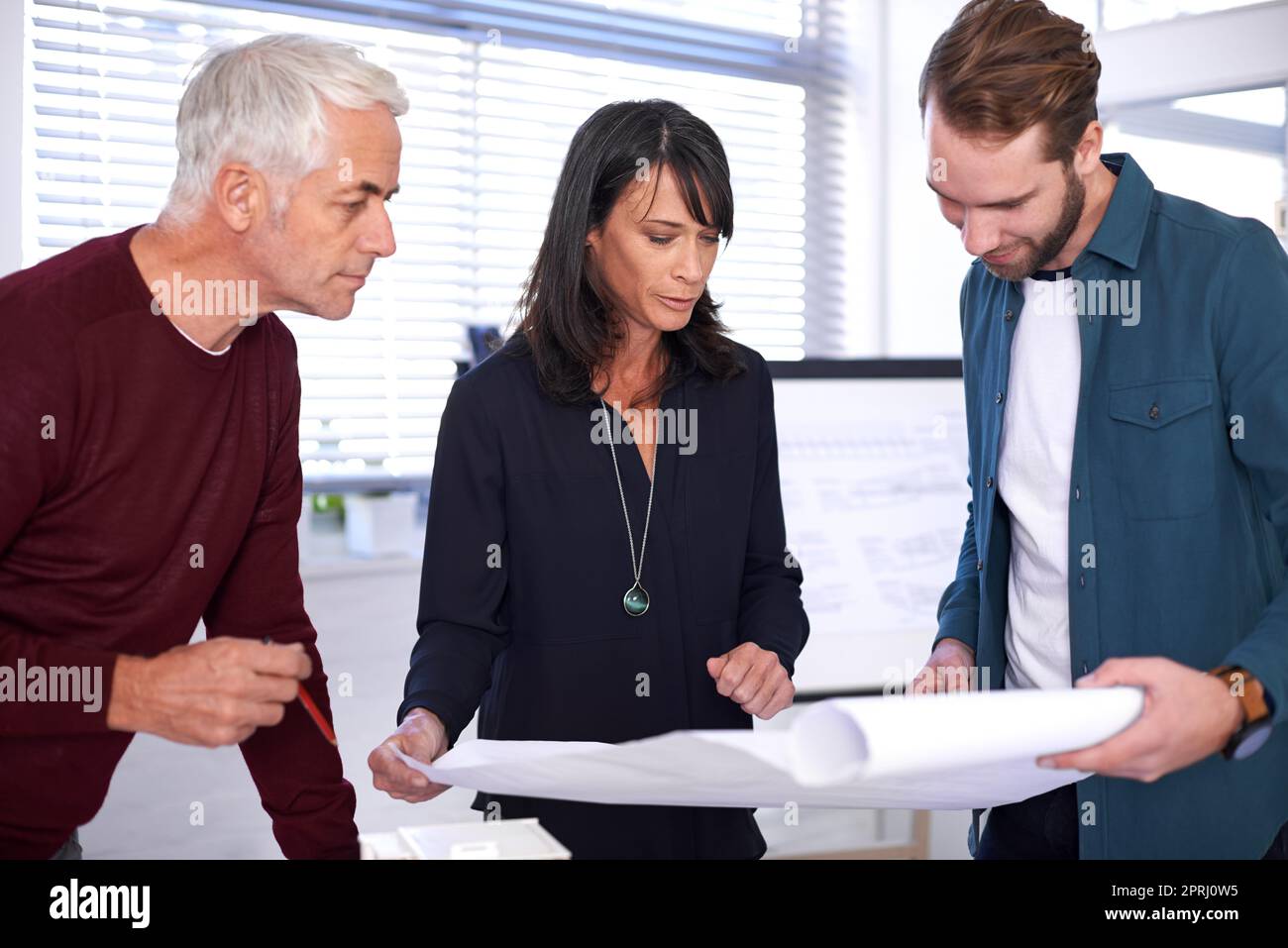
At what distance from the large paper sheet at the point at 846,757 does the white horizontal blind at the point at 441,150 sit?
2.42m

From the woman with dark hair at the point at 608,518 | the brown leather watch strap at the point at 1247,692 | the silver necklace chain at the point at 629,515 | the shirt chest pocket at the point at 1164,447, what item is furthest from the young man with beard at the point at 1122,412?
the silver necklace chain at the point at 629,515

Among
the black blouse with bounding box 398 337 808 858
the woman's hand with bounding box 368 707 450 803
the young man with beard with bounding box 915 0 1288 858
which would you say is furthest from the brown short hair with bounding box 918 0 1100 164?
the woman's hand with bounding box 368 707 450 803

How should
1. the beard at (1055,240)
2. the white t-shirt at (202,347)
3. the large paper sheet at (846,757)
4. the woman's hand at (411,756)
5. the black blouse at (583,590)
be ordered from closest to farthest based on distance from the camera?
the large paper sheet at (846,757) → the woman's hand at (411,756) → the white t-shirt at (202,347) → the beard at (1055,240) → the black blouse at (583,590)

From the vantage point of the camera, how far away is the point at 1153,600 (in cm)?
141

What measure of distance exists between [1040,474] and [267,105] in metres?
1.03

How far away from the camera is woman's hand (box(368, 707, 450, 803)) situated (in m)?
1.18

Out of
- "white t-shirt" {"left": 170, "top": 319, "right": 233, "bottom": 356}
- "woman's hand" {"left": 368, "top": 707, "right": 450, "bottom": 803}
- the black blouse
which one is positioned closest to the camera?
"woman's hand" {"left": 368, "top": 707, "right": 450, "bottom": 803}

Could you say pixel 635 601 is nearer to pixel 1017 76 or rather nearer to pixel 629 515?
pixel 629 515

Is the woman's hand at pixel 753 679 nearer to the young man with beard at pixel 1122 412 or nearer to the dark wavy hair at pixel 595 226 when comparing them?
the young man with beard at pixel 1122 412

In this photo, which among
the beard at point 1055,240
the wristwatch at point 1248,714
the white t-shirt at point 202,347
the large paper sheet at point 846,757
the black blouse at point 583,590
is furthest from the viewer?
the black blouse at point 583,590

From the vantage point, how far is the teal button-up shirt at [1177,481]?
1340mm

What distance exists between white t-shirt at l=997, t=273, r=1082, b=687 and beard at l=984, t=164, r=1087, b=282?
91mm

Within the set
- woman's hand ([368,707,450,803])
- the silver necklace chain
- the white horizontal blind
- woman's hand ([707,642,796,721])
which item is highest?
the white horizontal blind

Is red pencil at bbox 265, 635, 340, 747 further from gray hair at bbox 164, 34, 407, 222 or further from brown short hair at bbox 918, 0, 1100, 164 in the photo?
brown short hair at bbox 918, 0, 1100, 164
